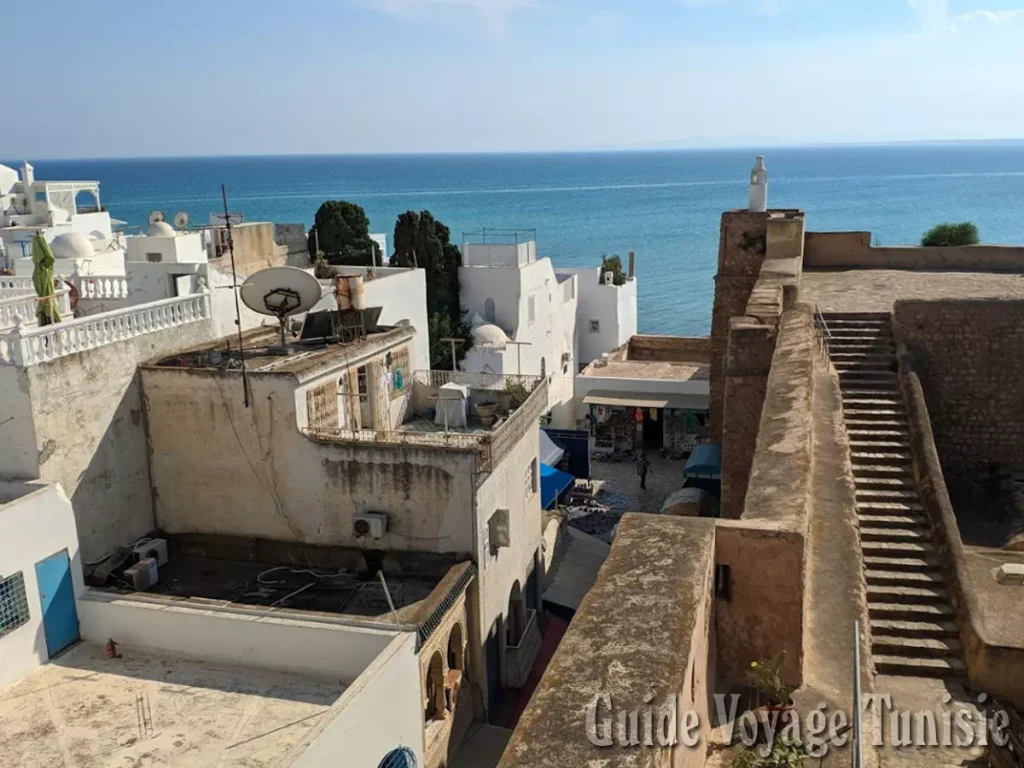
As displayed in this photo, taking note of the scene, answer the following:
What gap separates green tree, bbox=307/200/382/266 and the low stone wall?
29356 mm

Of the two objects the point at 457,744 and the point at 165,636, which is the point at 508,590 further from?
the point at 165,636

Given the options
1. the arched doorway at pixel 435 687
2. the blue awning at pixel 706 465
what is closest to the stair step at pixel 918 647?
the arched doorway at pixel 435 687

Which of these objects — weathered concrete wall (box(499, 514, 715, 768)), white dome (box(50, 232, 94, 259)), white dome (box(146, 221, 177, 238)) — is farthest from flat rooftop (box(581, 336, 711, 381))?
weathered concrete wall (box(499, 514, 715, 768))

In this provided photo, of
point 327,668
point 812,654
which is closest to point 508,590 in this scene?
point 327,668

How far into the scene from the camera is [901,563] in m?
10.4

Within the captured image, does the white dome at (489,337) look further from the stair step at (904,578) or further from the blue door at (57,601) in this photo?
the stair step at (904,578)

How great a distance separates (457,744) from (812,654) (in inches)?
384

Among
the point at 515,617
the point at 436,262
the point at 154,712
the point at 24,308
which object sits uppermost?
the point at 24,308

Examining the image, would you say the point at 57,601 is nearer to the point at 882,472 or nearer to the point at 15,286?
the point at 15,286

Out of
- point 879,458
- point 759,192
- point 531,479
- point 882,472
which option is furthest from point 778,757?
point 759,192

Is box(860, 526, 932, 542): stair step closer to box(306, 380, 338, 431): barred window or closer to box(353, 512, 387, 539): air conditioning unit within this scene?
box(353, 512, 387, 539): air conditioning unit

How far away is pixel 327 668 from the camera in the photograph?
42.7ft

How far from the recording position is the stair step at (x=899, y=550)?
34.7ft

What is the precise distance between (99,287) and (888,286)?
17.0 metres
